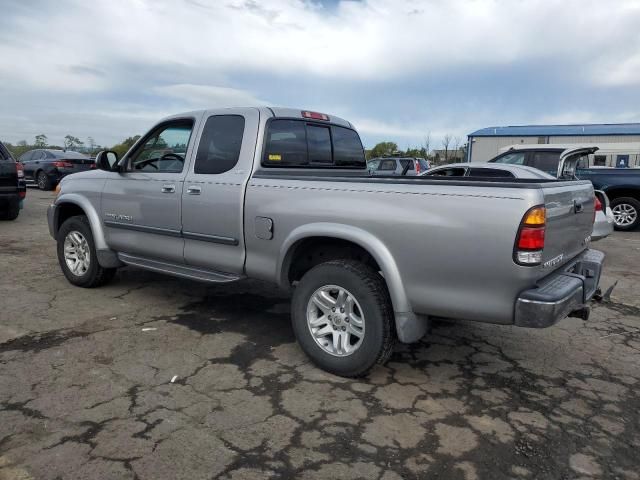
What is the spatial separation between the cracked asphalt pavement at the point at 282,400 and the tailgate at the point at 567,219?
3.10ft

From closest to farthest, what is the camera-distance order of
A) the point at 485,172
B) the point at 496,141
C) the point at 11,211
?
the point at 485,172 → the point at 11,211 → the point at 496,141

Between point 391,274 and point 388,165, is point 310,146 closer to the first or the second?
point 391,274

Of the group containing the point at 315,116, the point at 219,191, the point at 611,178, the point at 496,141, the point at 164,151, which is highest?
the point at 496,141

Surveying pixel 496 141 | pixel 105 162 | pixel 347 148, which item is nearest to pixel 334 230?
pixel 347 148

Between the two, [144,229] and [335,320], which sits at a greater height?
[144,229]

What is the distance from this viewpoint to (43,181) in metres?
17.8

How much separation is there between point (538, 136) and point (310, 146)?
30713 millimetres

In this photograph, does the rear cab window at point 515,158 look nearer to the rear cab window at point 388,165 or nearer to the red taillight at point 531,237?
the rear cab window at point 388,165

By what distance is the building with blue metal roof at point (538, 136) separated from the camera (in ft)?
99.4

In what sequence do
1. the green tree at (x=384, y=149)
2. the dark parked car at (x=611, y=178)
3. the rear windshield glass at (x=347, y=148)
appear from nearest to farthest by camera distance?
the rear windshield glass at (x=347, y=148)
the dark parked car at (x=611, y=178)
the green tree at (x=384, y=149)

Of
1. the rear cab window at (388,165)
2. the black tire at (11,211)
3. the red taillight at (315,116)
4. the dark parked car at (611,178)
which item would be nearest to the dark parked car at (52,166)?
the black tire at (11,211)

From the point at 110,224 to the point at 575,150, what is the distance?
14.2ft

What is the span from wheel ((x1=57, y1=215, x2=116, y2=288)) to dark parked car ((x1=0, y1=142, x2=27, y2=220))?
5.32 meters

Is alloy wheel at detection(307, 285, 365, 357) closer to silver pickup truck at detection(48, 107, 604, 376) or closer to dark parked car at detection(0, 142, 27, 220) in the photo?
silver pickup truck at detection(48, 107, 604, 376)
